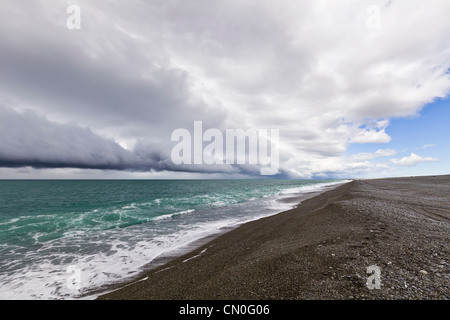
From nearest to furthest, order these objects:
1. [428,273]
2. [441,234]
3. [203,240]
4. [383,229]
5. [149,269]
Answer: [428,273] < [441,234] < [383,229] < [149,269] < [203,240]

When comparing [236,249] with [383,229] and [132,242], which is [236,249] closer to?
[383,229]

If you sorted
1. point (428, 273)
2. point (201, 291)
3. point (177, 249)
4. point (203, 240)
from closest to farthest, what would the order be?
point (428, 273)
point (201, 291)
point (177, 249)
point (203, 240)

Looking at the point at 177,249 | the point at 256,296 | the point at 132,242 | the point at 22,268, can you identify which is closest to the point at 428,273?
the point at 256,296

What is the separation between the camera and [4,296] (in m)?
8.60

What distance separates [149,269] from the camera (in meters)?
10.7

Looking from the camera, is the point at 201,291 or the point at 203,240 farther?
the point at 203,240

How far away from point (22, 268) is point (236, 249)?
12373 millimetres

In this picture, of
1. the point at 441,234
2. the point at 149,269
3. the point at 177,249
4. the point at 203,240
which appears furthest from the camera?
the point at 203,240

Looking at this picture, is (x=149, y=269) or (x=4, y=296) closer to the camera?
(x=4, y=296)

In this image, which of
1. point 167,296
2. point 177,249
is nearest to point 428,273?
point 167,296

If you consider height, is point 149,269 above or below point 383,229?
below

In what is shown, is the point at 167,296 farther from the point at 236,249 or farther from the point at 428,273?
the point at 428,273
